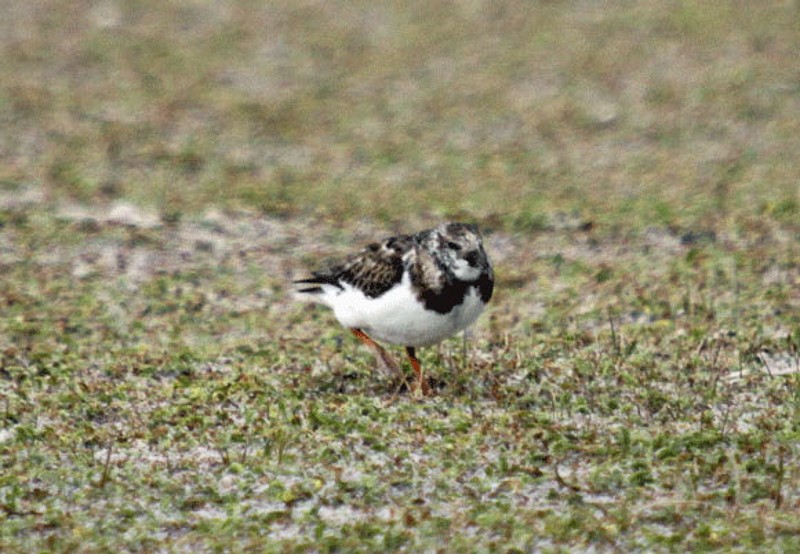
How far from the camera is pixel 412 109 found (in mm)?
16828

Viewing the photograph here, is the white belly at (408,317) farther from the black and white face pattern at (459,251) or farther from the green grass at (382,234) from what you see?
the green grass at (382,234)

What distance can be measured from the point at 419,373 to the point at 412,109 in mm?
8489

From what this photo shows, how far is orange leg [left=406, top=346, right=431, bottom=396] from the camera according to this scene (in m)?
8.73

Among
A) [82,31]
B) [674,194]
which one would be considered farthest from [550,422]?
[82,31]

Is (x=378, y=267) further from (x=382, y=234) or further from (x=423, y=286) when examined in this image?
(x=382, y=234)

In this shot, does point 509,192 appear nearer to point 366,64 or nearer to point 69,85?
point 366,64

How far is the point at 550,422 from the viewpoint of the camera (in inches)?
328

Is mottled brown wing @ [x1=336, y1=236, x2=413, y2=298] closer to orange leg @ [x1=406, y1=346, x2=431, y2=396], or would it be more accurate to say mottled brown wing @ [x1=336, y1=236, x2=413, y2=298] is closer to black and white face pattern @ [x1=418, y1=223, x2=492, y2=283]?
black and white face pattern @ [x1=418, y1=223, x2=492, y2=283]

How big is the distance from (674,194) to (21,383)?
6.97 metres

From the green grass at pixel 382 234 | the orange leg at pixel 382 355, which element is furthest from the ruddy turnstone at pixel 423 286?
the green grass at pixel 382 234

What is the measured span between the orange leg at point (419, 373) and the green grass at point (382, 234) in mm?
97

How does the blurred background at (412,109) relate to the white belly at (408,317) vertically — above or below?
above

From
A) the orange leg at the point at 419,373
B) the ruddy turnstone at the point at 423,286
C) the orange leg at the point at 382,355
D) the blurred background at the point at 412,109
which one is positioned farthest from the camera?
the blurred background at the point at 412,109

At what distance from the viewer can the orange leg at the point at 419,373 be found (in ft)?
28.7
